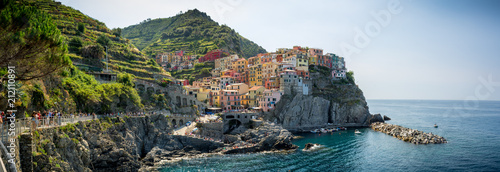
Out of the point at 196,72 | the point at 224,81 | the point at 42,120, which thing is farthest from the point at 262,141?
the point at 196,72

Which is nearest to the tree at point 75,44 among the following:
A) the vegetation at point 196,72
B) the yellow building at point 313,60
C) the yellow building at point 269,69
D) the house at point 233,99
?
the house at point 233,99

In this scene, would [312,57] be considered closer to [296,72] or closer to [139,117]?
[296,72]

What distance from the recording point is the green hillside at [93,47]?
59500 mm

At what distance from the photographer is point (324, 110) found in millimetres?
80312

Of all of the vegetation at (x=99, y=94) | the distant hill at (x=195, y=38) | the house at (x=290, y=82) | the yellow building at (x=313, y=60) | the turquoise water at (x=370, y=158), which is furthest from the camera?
the distant hill at (x=195, y=38)

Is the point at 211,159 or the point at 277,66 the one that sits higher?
the point at 277,66

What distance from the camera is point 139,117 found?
149 feet

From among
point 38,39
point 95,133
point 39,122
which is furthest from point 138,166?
point 38,39

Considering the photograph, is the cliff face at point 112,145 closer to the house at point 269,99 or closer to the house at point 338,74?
the house at point 269,99

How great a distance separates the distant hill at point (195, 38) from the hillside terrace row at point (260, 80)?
31.0 m

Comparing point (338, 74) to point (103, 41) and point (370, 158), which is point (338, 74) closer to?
point (370, 158)

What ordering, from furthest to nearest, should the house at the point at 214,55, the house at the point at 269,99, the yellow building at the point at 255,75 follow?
1. the house at the point at 214,55
2. the yellow building at the point at 255,75
3. the house at the point at 269,99

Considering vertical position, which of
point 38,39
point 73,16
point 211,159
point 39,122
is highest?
point 73,16

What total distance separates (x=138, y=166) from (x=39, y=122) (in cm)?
1616
